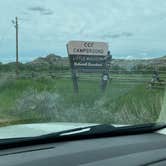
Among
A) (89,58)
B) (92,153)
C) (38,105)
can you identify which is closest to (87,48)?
(89,58)

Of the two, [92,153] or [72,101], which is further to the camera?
[72,101]

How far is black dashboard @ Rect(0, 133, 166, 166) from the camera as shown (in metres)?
2.26

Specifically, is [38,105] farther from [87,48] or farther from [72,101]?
[87,48]

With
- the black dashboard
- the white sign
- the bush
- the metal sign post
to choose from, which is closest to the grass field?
the bush

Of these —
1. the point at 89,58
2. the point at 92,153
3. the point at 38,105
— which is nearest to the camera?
the point at 92,153

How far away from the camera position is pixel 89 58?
8.53 m

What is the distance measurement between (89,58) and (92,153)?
618 cm

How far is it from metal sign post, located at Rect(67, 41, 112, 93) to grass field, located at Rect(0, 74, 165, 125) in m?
0.23

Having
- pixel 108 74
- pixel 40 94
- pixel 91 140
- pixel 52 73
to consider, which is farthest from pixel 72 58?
pixel 91 140

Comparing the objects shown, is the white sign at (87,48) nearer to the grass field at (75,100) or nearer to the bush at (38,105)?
the grass field at (75,100)

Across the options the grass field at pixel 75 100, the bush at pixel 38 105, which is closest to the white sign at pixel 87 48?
the grass field at pixel 75 100

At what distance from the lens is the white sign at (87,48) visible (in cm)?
744

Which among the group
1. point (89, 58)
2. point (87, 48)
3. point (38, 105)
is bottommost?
point (38, 105)

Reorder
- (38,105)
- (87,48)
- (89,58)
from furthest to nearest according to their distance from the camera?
(89,58), (87,48), (38,105)
